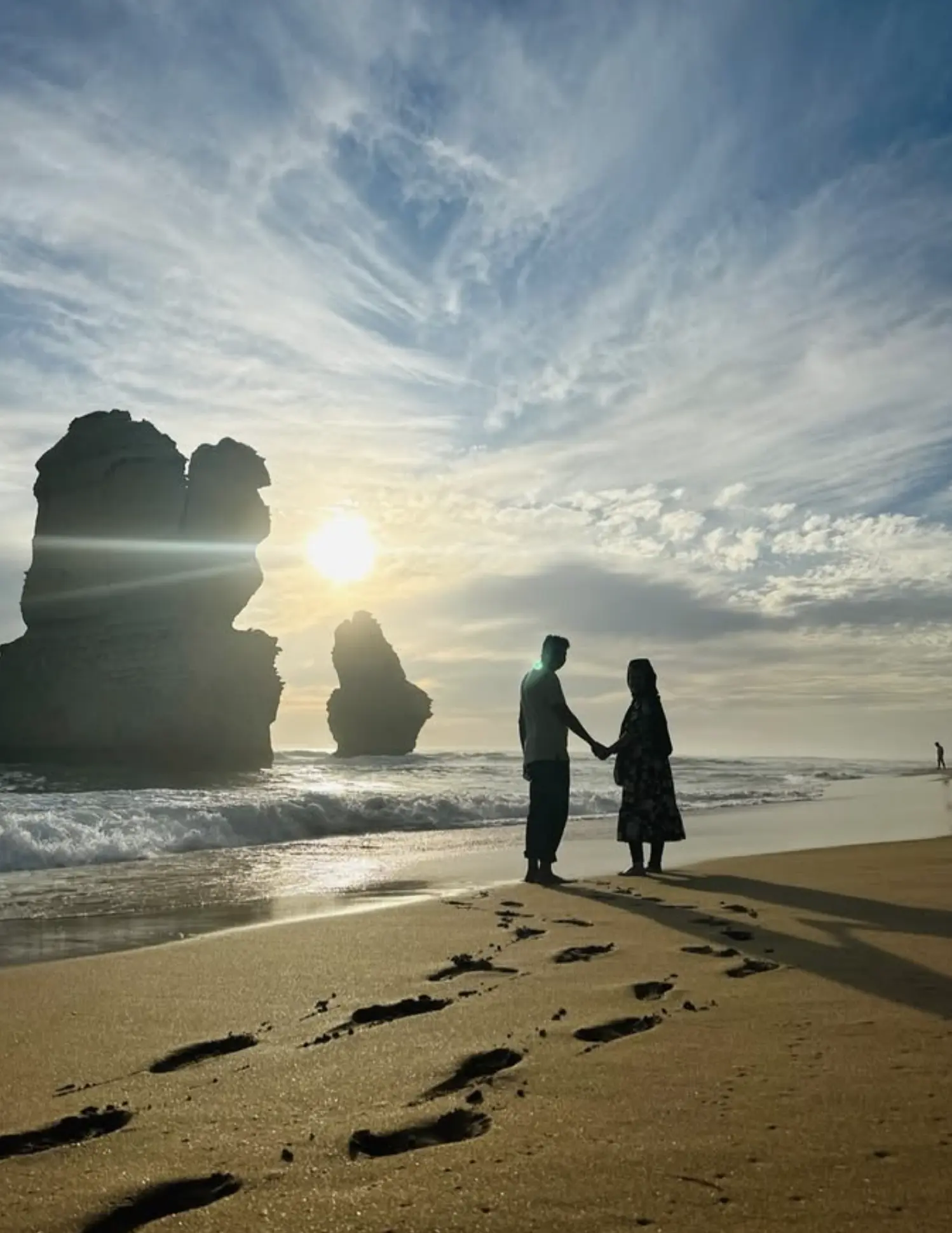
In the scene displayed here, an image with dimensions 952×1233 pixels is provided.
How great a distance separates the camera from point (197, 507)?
5025 centimetres

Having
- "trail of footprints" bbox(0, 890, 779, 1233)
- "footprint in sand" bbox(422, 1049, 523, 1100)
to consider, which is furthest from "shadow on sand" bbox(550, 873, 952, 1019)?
"footprint in sand" bbox(422, 1049, 523, 1100)

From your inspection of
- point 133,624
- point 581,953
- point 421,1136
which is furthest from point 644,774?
point 133,624

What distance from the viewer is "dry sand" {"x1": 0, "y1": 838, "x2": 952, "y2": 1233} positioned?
1937 mm

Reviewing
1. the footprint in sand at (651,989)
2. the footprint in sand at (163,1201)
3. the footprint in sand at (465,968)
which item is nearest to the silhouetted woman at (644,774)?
the footprint in sand at (465,968)

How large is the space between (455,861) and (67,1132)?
8702 millimetres

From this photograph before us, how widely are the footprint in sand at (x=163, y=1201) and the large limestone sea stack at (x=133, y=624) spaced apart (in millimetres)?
45400

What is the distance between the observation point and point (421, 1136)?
233 centimetres

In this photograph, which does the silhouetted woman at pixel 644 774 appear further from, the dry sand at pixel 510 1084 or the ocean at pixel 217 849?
the dry sand at pixel 510 1084

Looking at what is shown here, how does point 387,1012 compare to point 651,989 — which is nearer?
point 387,1012

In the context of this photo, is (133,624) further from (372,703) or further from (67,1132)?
(67,1132)

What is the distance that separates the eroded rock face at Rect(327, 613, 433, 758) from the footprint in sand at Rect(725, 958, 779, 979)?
7283cm

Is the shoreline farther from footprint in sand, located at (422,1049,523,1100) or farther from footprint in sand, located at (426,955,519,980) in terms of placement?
footprint in sand, located at (422,1049,523,1100)

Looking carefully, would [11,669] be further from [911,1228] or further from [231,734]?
[911,1228]

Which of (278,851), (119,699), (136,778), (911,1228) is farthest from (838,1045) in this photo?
(119,699)
